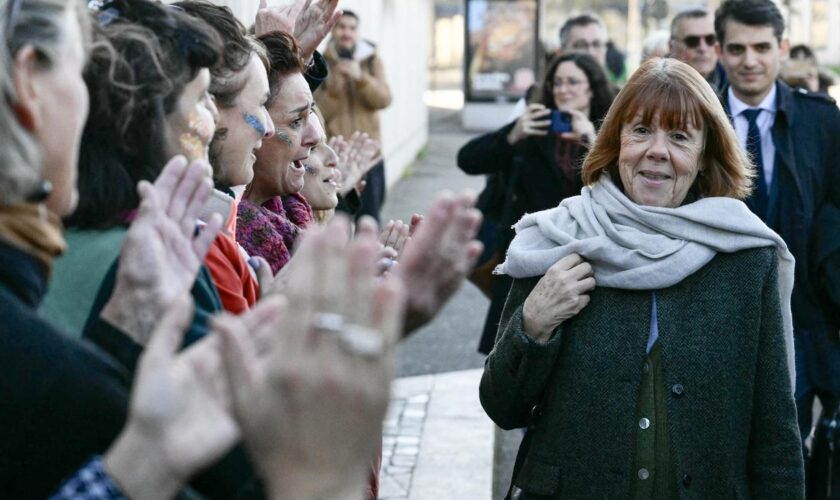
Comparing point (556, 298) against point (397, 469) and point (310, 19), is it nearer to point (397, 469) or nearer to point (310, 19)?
point (310, 19)

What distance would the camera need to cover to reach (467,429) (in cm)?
680

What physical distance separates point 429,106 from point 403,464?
29.4 m

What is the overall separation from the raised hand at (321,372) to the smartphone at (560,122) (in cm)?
474

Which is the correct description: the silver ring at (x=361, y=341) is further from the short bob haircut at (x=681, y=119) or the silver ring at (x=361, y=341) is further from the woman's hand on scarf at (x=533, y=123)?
the woman's hand on scarf at (x=533, y=123)

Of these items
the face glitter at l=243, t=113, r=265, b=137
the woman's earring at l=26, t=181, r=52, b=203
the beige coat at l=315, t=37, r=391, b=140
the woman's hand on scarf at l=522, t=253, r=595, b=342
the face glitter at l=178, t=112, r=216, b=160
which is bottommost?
the beige coat at l=315, t=37, r=391, b=140

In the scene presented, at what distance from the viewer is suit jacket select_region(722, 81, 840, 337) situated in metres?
4.89

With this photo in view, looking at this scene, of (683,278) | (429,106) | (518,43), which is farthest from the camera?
(429,106)

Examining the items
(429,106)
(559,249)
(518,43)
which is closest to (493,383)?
(559,249)

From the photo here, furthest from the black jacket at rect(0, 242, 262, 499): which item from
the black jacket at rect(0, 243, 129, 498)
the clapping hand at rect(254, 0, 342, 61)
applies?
the clapping hand at rect(254, 0, 342, 61)

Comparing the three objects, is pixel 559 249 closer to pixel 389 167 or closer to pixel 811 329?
pixel 811 329

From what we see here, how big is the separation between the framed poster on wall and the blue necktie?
19064 mm

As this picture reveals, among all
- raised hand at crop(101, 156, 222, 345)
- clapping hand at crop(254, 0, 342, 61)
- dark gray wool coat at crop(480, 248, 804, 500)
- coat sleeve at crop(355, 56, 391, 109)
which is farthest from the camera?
coat sleeve at crop(355, 56, 391, 109)

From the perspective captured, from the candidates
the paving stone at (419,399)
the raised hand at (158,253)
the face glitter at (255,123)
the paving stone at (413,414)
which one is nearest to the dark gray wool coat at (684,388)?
the face glitter at (255,123)

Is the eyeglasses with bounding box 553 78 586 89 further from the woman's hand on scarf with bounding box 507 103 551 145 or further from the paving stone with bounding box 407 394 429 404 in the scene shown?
the paving stone with bounding box 407 394 429 404
